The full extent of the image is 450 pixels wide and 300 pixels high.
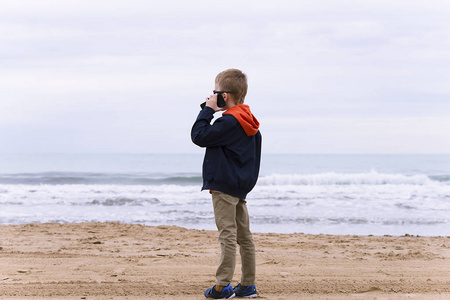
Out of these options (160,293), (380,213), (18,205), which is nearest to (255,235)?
(160,293)

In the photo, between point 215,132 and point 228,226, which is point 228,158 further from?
point 228,226

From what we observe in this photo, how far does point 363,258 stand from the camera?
5.70 metres

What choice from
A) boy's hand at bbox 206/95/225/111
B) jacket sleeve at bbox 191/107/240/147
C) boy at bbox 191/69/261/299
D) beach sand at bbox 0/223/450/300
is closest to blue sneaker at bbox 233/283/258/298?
boy at bbox 191/69/261/299

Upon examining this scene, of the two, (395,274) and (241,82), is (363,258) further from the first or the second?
(241,82)

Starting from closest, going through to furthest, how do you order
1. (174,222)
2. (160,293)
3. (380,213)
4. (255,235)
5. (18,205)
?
(160,293)
(255,235)
(174,222)
(380,213)
(18,205)

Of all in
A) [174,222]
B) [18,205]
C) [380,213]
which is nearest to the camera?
[174,222]

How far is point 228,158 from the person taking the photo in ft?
11.5

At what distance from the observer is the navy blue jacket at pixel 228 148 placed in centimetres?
344

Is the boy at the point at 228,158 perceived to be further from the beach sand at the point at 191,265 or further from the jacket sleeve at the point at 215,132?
the beach sand at the point at 191,265

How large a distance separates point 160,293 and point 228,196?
43.7 inches

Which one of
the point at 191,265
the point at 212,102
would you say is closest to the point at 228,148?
the point at 212,102

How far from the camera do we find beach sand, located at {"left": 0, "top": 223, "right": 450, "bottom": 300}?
3920mm

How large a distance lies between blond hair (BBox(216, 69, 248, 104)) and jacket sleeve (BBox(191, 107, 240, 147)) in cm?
25

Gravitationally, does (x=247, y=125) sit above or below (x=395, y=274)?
above
